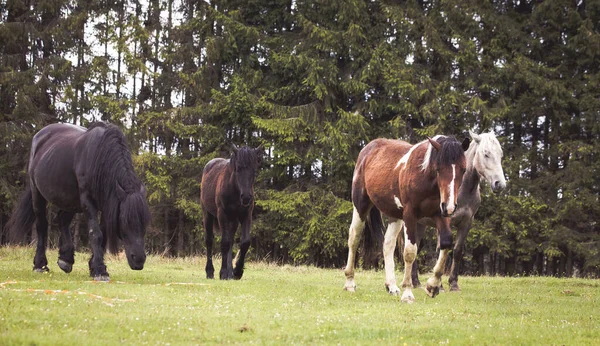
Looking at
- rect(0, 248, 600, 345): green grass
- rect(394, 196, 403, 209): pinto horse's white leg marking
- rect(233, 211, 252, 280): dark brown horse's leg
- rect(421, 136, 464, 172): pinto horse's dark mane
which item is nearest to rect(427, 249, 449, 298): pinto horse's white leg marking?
rect(0, 248, 600, 345): green grass

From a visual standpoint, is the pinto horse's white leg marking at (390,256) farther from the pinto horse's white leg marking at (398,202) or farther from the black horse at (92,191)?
the black horse at (92,191)

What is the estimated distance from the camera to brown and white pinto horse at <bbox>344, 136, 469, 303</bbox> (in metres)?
9.50

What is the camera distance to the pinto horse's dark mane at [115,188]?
10445 millimetres

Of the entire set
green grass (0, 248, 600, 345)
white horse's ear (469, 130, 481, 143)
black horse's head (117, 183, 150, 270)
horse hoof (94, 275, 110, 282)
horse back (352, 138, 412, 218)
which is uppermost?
white horse's ear (469, 130, 481, 143)

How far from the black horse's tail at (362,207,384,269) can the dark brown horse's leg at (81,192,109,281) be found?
200 inches

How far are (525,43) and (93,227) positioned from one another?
886 inches

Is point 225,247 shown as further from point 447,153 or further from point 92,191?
point 447,153

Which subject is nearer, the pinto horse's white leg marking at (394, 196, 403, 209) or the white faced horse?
the pinto horse's white leg marking at (394, 196, 403, 209)

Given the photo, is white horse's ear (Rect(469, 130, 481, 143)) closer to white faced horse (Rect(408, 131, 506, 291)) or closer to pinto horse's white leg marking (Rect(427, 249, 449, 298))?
white faced horse (Rect(408, 131, 506, 291))

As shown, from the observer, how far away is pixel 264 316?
25.3ft

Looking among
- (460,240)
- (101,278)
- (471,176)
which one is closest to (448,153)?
(471,176)

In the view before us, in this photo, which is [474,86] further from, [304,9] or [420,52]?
[304,9]

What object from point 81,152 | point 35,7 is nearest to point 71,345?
point 81,152

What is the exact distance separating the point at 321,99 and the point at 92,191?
18.2 metres
